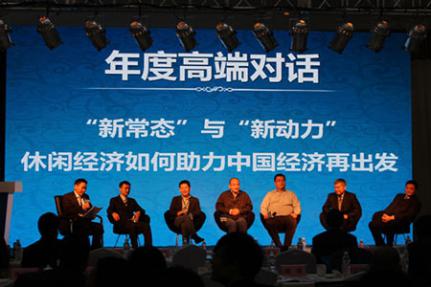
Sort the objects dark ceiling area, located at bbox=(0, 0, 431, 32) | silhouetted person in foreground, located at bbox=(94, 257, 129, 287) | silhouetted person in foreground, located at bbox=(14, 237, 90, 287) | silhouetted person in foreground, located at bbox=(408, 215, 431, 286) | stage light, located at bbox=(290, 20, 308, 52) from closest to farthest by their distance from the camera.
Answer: silhouetted person in foreground, located at bbox=(94, 257, 129, 287), silhouetted person in foreground, located at bbox=(14, 237, 90, 287), silhouetted person in foreground, located at bbox=(408, 215, 431, 286), stage light, located at bbox=(290, 20, 308, 52), dark ceiling area, located at bbox=(0, 0, 431, 32)

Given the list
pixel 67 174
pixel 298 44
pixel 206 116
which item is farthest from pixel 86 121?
pixel 298 44

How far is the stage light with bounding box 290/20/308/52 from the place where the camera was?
829 centimetres

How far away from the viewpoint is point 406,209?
27.7 feet

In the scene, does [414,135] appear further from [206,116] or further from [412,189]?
[206,116]

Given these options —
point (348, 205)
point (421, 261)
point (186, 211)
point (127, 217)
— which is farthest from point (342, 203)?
point (421, 261)

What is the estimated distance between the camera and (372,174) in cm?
961

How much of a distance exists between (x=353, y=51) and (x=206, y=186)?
2465mm

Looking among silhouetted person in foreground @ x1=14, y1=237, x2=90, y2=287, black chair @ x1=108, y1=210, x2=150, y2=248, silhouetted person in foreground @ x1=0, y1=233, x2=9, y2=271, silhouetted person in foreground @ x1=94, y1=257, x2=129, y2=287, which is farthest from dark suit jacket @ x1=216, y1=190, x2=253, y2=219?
silhouetted person in foreground @ x1=94, y1=257, x2=129, y2=287

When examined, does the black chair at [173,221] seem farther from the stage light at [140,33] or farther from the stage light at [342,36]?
the stage light at [342,36]

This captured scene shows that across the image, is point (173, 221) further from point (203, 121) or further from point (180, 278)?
point (180, 278)

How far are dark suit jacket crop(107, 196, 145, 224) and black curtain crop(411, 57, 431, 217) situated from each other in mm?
3620

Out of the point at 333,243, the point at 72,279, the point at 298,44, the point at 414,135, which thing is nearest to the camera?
the point at 72,279

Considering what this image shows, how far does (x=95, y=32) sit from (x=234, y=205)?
2.40 m

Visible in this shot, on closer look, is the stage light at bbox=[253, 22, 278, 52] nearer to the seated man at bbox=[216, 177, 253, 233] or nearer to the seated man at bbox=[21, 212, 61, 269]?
the seated man at bbox=[216, 177, 253, 233]
